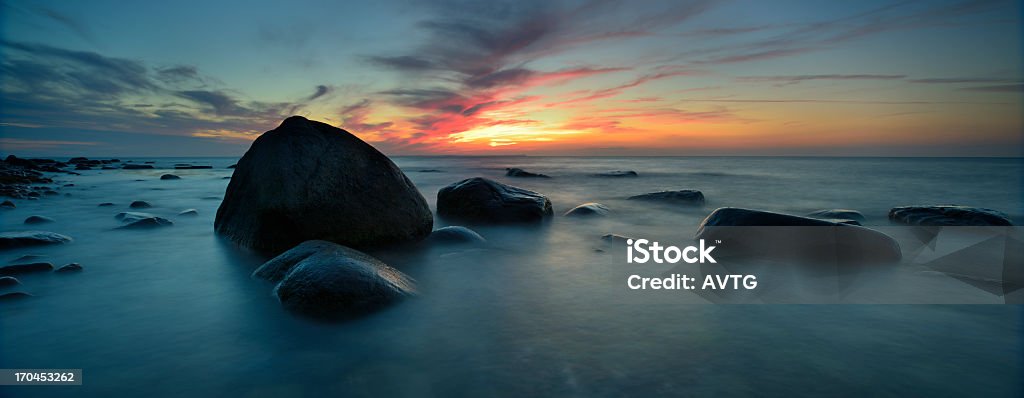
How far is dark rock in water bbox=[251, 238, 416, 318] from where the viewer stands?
2.83 meters

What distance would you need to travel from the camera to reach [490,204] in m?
6.96

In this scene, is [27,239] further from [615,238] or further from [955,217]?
[955,217]

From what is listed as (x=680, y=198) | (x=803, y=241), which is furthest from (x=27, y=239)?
(x=680, y=198)

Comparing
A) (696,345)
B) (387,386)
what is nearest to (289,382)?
(387,386)

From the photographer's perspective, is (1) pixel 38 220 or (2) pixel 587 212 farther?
(2) pixel 587 212

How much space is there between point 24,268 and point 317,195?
2.32 metres

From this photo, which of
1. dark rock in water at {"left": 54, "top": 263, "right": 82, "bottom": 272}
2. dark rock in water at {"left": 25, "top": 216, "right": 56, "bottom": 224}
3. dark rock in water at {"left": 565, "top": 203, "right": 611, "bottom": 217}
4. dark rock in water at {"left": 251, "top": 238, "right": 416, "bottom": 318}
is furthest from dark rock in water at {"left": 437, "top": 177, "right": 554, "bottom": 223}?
dark rock in water at {"left": 25, "top": 216, "right": 56, "bottom": 224}

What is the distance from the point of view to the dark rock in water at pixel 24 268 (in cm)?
362

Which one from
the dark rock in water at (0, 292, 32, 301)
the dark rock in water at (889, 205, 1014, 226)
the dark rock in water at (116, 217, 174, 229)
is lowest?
the dark rock in water at (0, 292, 32, 301)

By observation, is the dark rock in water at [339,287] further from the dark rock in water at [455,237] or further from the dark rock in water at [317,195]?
the dark rock in water at [455,237]

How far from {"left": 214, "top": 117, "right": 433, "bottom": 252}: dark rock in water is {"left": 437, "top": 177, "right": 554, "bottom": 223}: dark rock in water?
5.28ft

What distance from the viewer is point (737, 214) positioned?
16.1 feet

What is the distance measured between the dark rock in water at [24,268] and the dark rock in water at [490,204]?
457 cm

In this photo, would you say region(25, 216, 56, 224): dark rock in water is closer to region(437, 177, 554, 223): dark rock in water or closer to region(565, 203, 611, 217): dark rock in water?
region(437, 177, 554, 223): dark rock in water
